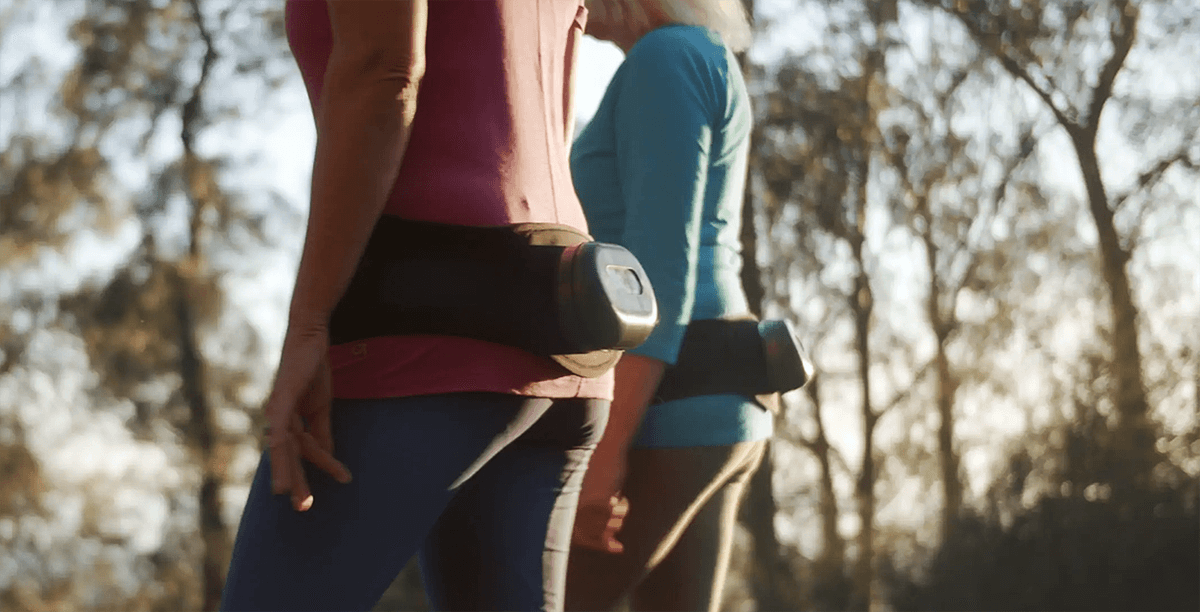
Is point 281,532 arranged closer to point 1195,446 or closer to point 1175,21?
point 1195,446

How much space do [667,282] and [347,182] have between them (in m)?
0.83

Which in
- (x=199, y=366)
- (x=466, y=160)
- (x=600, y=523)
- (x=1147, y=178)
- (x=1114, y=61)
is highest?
(x=1114, y=61)

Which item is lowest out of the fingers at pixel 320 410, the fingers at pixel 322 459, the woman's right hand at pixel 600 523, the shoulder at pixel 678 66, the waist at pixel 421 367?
the woman's right hand at pixel 600 523

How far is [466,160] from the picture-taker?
1.30m

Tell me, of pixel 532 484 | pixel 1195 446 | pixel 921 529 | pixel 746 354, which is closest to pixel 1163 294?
pixel 1195 446

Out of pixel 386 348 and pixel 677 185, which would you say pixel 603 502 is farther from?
pixel 386 348

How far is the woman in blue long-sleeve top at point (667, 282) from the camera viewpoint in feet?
6.52

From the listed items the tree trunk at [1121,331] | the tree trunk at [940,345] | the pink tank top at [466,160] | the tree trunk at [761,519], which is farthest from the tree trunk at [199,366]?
the pink tank top at [466,160]

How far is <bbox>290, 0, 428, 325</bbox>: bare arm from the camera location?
1.24m

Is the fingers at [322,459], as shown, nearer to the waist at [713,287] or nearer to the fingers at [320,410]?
the fingers at [320,410]

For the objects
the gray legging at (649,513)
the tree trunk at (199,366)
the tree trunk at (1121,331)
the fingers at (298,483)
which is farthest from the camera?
the tree trunk at (199,366)

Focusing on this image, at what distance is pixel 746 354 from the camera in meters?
2.13

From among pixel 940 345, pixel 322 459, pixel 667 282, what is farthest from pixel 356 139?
pixel 940 345

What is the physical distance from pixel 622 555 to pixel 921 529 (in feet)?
35.2
